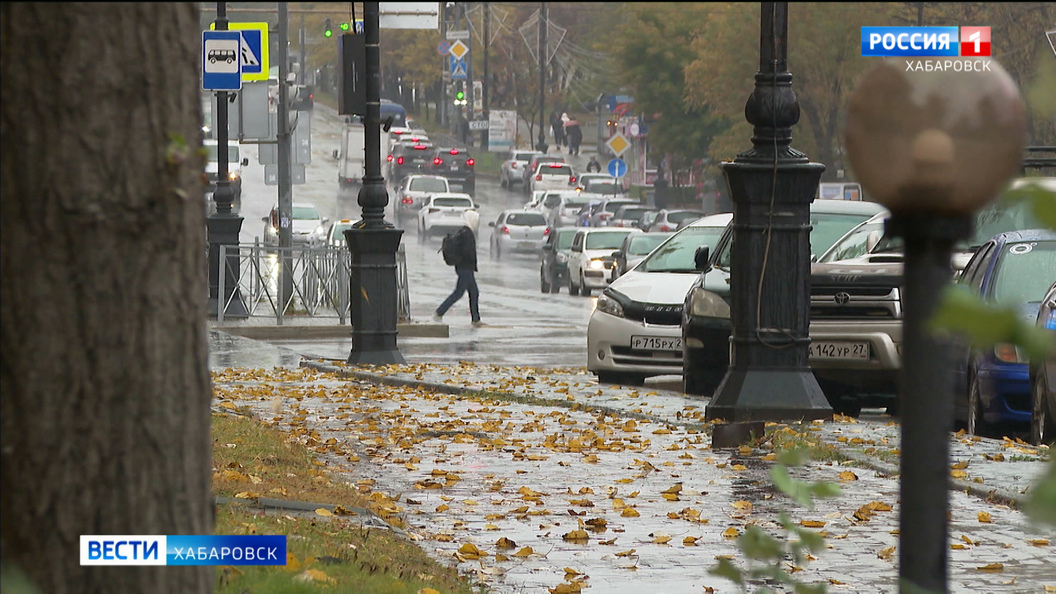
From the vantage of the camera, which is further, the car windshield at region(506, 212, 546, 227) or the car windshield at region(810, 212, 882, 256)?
the car windshield at region(506, 212, 546, 227)

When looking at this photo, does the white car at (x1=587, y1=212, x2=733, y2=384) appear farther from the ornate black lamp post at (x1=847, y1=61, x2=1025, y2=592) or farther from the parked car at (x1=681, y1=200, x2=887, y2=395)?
the ornate black lamp post at (x1=847, y1=61, x2=1025, y2=592)

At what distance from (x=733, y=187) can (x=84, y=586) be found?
8.38 metres

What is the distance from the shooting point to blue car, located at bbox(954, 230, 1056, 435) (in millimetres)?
11312

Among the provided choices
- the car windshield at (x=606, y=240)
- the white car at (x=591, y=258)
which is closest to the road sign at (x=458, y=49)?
the white car at (x=591, y=258)

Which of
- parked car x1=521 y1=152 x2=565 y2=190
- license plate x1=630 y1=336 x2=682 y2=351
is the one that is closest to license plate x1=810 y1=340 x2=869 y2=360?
license plate x1=630 y1=336 x2=682 y2=351

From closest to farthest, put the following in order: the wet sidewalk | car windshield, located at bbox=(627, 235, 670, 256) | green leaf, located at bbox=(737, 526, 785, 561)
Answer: green leaf, located at bbox=(737, 526, 785, 561)
the wet sidewalk
car windshield, located at bbox=(627, 235, 670, 256)

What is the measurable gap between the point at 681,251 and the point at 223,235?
11553 millimetres

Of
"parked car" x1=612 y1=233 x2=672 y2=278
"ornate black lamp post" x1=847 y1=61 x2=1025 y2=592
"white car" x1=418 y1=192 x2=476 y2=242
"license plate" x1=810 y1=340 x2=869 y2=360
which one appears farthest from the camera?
"white car" x1=418 y1=192 x2=476 y2=242

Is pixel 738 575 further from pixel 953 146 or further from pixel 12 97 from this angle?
pixel 12 97

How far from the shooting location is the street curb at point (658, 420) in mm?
8102

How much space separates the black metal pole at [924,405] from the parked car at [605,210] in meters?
54.9

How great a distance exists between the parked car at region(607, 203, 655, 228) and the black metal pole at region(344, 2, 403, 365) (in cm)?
3852

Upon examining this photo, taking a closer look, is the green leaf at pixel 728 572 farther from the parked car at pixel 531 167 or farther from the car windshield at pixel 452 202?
the parked car at pixel 531 167

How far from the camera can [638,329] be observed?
16.1 meters
